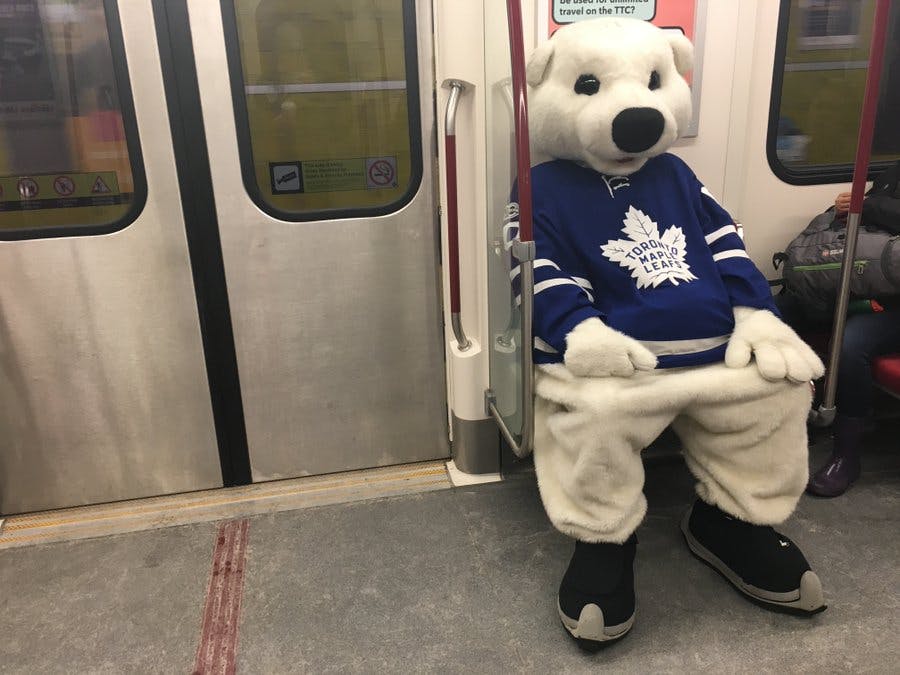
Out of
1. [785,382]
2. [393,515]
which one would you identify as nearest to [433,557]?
[393,515]

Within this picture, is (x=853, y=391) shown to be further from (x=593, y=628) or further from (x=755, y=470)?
(x=593, y=628)

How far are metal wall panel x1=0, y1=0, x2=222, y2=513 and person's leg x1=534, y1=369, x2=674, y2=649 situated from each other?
1415 mm

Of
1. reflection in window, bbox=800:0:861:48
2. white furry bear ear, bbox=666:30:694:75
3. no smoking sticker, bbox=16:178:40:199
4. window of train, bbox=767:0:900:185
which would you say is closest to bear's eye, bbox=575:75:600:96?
white furry bear ear, bbox=666:30:694:75

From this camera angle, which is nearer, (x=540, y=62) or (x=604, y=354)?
(x=604, y=354)

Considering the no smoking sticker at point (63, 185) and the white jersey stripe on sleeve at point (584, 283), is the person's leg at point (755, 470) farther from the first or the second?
the no smoking sticker at point (63, 185)

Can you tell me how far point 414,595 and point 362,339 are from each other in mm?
976

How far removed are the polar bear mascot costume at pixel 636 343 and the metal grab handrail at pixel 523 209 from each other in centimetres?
10

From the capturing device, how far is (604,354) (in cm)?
180

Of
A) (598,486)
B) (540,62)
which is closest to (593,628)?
(598,486)

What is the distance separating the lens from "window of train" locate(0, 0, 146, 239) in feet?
7.19

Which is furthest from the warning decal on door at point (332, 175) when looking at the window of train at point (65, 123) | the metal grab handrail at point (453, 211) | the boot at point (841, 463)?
A: the boot at point (841, 463)

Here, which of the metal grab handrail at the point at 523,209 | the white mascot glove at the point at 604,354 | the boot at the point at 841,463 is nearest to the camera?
the metal grab handrail at the point at 523,209

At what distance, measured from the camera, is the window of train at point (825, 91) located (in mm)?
2520

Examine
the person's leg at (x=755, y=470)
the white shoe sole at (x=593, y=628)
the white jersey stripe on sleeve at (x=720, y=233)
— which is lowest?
the white shoe sole at (x=593, y=628)
